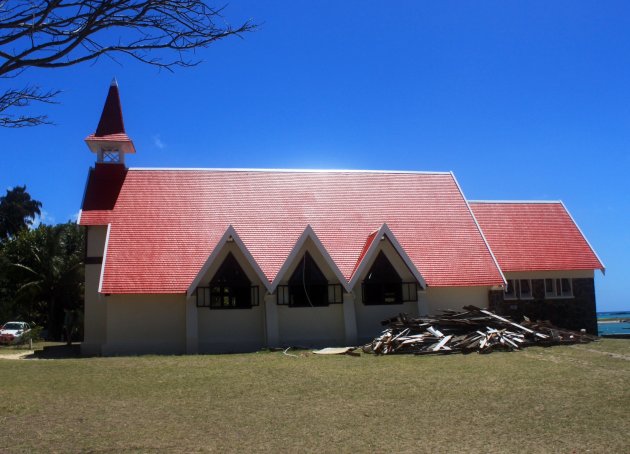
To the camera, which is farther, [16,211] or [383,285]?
[16,211]

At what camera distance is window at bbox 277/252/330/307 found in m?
25.5

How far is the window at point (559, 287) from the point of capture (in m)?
30.0

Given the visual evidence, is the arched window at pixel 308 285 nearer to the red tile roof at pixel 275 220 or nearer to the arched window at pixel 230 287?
the red tile roof at pixel 275 220

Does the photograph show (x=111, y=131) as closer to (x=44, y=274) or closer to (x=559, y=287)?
(x=44, y=274)

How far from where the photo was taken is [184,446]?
9367mm

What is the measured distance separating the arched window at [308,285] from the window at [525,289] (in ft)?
33.1

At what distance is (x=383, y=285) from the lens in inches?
1040

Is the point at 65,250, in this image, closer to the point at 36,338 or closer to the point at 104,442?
the point at 36,338

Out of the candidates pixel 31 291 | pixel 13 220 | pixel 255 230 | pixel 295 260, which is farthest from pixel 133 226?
pixel 13 220

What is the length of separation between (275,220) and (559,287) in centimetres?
1382

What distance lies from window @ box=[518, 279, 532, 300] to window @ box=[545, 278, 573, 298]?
0.86 metres

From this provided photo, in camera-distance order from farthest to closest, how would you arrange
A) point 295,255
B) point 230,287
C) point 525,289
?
1. point 525,289
2. point 230,287
3. point 295,255

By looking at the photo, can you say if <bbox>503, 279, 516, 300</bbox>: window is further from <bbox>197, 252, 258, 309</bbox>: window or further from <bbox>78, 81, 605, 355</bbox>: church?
<bbox>197, 252, 258, 309</bbox>: window

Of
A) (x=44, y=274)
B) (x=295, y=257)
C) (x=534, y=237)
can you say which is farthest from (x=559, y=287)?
(x=44, y=274)
